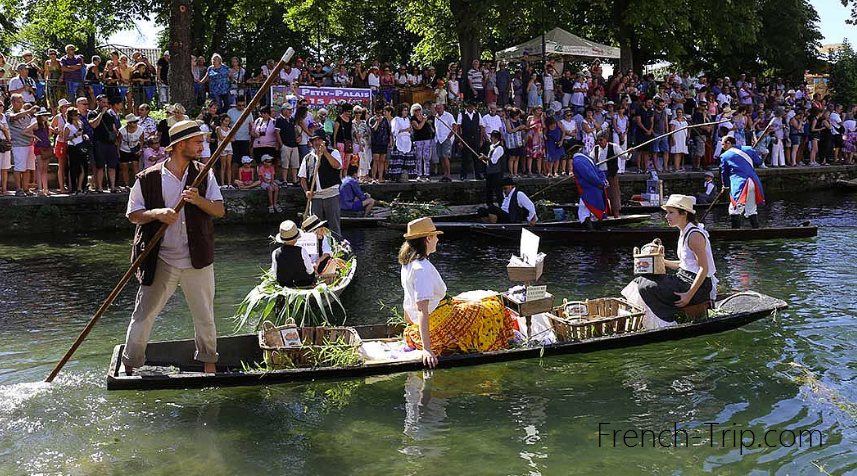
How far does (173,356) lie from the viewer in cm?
707

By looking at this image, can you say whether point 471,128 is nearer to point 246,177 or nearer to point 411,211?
point 411,211

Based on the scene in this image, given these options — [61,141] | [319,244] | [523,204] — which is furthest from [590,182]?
[61,141]

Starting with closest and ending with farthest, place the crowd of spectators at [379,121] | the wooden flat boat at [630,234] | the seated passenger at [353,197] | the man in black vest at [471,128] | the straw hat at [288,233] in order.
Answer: the straw hat at [288,233] < the wooden flat boat at [630,234] < the seated passenger at [353,197] < the crowd of spectators at [379,121] < the man in black vest at [471,128]

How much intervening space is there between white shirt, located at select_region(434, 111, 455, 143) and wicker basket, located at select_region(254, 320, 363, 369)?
11.6 m

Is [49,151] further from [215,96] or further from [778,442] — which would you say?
[778,442]

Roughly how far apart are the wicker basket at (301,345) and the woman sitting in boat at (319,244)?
7.29ft

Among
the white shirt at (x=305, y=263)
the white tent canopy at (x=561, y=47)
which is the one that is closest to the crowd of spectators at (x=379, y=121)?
the white tent canopy at (x=561, y=47)

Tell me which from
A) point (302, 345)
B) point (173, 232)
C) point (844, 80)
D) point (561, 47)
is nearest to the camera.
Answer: point (173, 232)

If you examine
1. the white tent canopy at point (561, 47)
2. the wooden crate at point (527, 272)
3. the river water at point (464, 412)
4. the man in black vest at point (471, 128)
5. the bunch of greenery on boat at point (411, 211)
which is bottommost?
the river water at point (464, 412)

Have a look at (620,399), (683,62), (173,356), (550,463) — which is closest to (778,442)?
(620,399)

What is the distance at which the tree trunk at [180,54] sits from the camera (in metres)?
18.2

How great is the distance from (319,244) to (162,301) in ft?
12.8

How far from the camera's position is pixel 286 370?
6770mm

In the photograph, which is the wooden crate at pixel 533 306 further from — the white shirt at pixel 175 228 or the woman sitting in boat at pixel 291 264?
the white shirt at pixel 175 228
